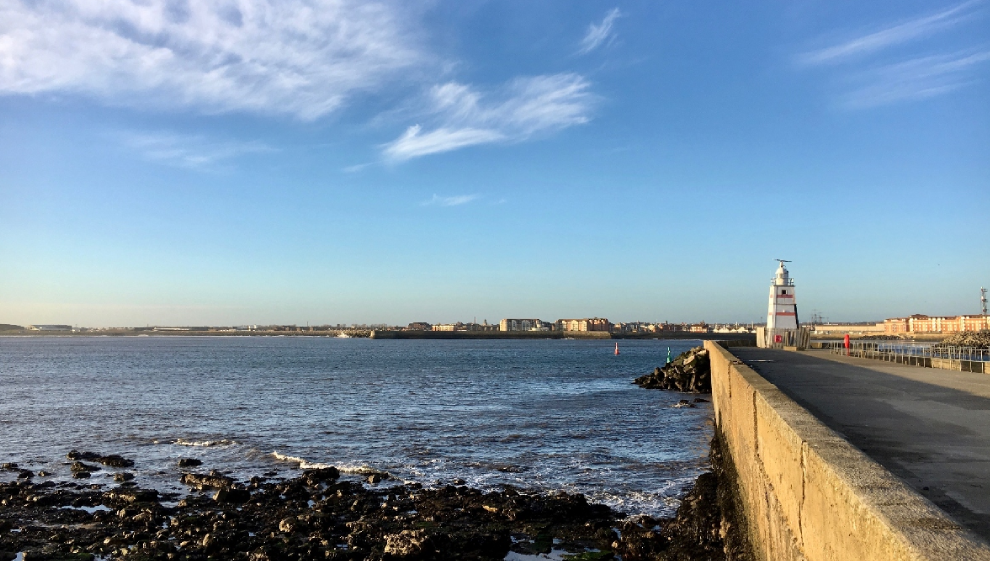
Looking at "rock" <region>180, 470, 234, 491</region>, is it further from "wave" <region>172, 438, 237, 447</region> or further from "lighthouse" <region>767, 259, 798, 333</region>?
"lighthouse" <region>767, 259, 798, 333</region>

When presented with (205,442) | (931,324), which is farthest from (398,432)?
(931,324)

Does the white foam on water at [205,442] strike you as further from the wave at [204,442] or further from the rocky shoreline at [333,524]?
the rocky shoreline at [333,524]

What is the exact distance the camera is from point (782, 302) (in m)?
37.4

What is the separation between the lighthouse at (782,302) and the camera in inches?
1471

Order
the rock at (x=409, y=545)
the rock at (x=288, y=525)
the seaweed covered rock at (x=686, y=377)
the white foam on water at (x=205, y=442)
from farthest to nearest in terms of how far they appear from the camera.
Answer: the seaweed covered rock at (x=686, y=377) → the white foam on water at (x=205, y=442) → the rock at (x=288, y=525) → the rock at (x=409, y=545)

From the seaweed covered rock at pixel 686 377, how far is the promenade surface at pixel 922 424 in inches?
715

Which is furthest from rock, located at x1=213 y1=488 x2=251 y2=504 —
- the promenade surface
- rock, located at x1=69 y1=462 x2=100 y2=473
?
the promenade surface

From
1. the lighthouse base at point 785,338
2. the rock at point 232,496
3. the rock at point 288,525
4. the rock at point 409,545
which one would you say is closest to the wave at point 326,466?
the rock at point 232,496

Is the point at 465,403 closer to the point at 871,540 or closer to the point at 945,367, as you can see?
the point at 945,367

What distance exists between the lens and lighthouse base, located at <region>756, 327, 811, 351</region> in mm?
34312

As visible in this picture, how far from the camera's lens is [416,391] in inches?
1364

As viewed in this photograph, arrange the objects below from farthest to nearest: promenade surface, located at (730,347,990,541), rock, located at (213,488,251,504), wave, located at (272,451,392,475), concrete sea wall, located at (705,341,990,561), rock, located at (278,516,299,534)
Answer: wave, located at (272,451,392,475) → rock, located at (213,488,251,504) → rock, located at (278,516,299,534) → promenade surface, located at (730,347,990,541) → concrete sea wall, located at (705,341,990,561)

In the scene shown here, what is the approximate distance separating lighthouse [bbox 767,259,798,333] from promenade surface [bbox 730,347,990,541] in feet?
72.2

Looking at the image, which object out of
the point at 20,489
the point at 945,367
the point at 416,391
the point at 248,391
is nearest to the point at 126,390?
the point at 248,391
